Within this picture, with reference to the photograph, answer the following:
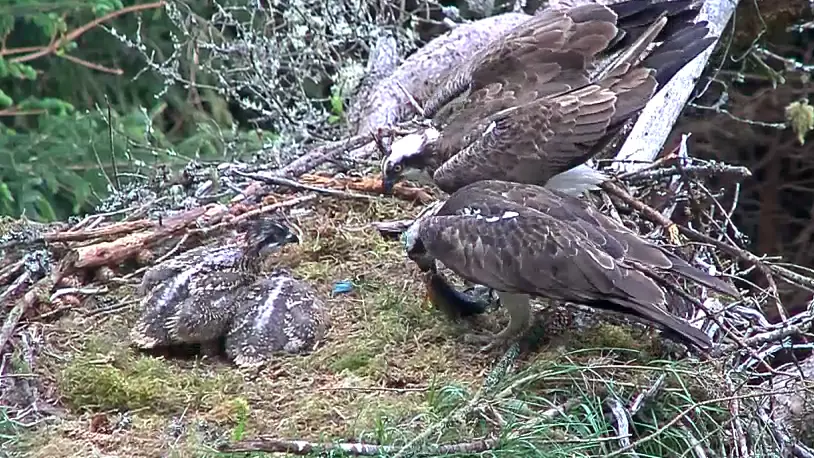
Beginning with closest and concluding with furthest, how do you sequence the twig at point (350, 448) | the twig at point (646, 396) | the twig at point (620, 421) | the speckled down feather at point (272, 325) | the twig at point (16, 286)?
the twig at point (350, 448)
the twig at point (620, 421)
the twig at point (646, 396)
the speckled down feather at point (272, 325)
the twig at point (16, 286)

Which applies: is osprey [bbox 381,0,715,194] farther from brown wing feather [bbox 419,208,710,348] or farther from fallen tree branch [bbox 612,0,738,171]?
brown wing feather [bbox 419,208,710,348]

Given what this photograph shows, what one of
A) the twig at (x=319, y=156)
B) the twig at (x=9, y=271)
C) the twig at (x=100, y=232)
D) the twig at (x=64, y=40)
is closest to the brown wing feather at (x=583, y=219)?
the twig at (x=319, y=156)

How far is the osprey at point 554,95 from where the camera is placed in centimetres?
426

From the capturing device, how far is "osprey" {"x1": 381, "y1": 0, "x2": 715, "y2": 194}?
426 centimetres

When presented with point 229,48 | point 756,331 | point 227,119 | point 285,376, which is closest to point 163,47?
point 227,119

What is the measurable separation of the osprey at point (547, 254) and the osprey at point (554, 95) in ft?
0.66

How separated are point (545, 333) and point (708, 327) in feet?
1.75

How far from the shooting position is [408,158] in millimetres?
4578

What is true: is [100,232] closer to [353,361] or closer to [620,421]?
[353,361]

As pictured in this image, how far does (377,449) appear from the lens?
10.6 feet

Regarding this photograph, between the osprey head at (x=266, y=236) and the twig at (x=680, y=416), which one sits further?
the osprey head at (x=266, y=236)

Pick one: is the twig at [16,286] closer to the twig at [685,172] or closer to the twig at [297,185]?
the twig at [297,185]

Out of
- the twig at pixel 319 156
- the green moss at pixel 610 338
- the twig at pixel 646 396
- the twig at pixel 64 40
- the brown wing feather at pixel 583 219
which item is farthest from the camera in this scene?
the twig at pixel 64 40

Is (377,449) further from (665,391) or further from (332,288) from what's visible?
(332,288)
